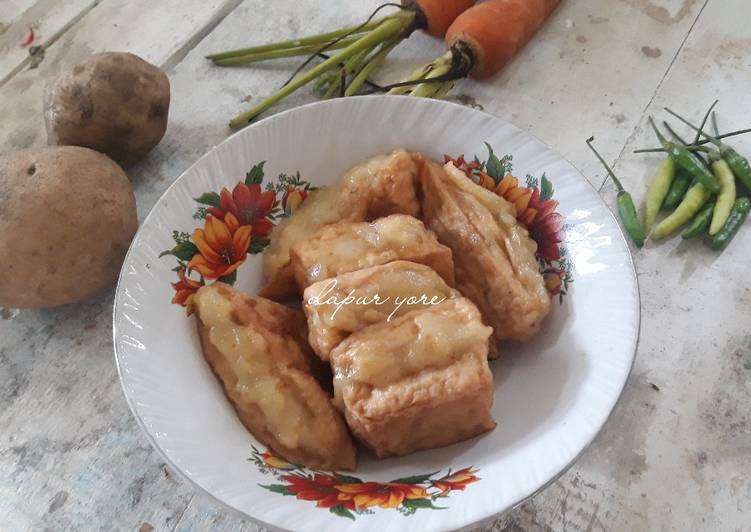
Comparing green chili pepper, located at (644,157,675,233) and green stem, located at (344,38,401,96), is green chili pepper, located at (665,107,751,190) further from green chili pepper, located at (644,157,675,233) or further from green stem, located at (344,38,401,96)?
green stem, located at (344,38,401,96)

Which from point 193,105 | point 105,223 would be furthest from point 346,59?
point 105,223

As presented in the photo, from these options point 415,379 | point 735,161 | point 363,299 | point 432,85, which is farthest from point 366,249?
point 735,161

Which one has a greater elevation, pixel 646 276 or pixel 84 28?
pixel 84 28

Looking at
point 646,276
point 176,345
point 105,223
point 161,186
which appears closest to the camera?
point 176,345

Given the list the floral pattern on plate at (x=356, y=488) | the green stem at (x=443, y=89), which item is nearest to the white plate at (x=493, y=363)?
the floral pattern on plate at (x=356, y=488)

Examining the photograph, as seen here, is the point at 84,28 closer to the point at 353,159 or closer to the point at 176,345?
the point at 353,159

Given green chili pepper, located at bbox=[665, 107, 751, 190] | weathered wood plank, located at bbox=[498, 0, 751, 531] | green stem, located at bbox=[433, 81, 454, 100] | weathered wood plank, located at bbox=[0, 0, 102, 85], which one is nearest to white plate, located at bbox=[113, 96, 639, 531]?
weathered wood plank, located at bbox=[498, 0, 751, 531]
